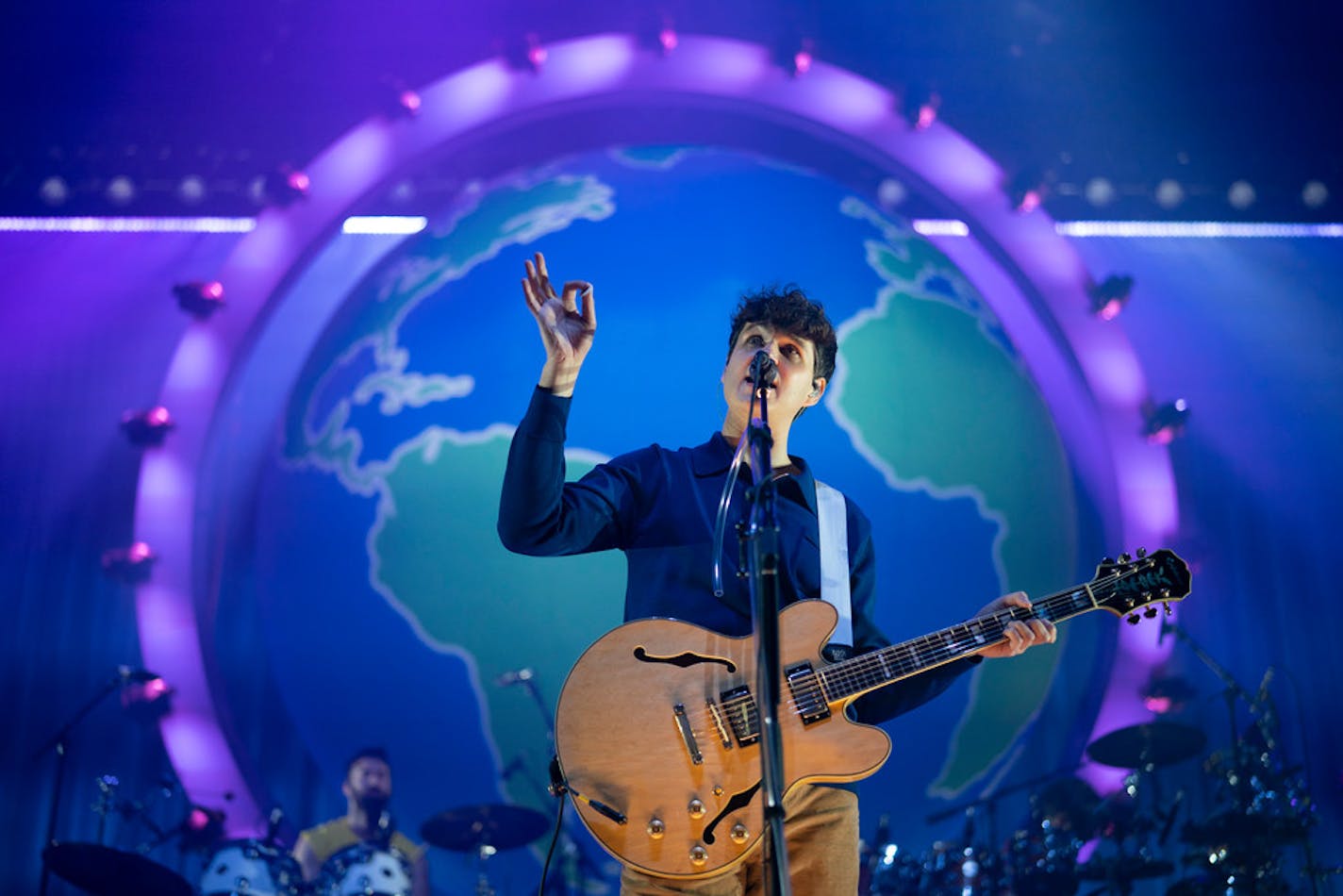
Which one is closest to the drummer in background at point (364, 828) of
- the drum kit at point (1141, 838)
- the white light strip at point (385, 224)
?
the drum kit at point (1141, 838)

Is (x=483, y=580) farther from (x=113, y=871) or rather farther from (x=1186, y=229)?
(x=1186, y=229)

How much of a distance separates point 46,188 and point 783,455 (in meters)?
4.96

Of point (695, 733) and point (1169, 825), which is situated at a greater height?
point (1169, 825)

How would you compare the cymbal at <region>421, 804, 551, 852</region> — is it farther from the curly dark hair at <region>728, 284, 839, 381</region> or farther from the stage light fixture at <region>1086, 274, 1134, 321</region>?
the stage light fixture at <region>1086, 274, 1134, 321</region>

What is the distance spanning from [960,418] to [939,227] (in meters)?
1.13

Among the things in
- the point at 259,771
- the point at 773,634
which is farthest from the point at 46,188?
the point at 773,634

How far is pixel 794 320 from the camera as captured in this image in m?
3.57

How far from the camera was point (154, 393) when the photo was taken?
6.04m

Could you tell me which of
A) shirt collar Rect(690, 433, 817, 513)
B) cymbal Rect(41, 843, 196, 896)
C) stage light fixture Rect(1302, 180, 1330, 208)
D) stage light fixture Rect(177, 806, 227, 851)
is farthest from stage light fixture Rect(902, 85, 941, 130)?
cymbal Rect(41, 843, 196, 896)

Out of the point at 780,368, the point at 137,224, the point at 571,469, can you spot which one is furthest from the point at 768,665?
the point at 137,224

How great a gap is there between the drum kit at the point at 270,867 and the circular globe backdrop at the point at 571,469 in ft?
0.74

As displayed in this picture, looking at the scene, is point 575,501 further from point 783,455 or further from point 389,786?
point 389,786

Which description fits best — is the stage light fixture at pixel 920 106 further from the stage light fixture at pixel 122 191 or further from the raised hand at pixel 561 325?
the stage light fixture at pixel 122 191

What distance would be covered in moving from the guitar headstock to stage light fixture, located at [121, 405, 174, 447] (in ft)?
15.8
